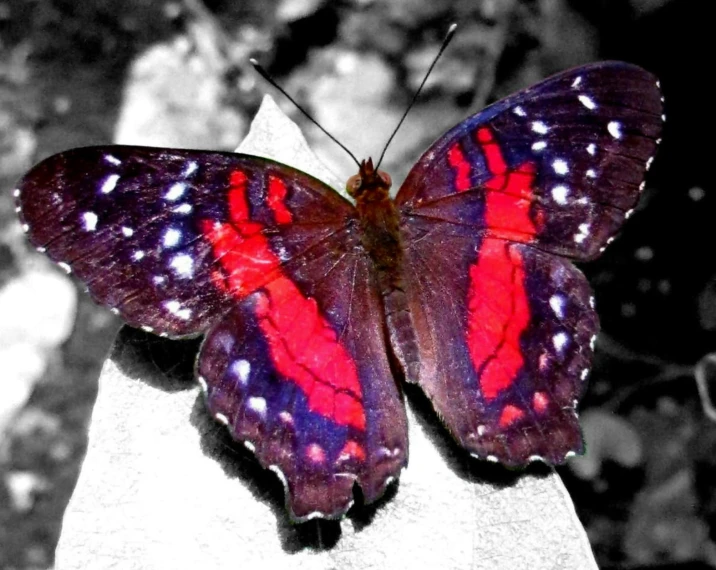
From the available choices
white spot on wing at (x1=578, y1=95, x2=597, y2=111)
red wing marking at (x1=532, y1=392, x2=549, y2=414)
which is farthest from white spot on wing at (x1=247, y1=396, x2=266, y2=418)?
white spot on wing at (x1=578, y1=95, x2=597, y2=111)

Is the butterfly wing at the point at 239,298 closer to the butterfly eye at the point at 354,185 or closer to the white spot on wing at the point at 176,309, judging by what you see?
the white spot on wing at the point at 176,309

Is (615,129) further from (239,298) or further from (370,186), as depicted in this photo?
(239,298)

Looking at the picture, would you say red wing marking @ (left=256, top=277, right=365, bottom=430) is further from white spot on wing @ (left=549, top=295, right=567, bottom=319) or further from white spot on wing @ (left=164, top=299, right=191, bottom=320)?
white spot on wing @ (left=549, top=295, right=567, bottom=319)

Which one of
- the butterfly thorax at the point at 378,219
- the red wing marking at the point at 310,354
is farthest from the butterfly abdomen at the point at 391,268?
the red wing marking at the point at 310,354

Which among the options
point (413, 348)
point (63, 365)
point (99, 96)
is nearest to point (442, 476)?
point (413, 348)

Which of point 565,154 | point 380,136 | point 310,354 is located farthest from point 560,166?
point 380,136

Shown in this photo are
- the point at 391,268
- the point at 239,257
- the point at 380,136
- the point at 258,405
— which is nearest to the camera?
the point at 258,405
